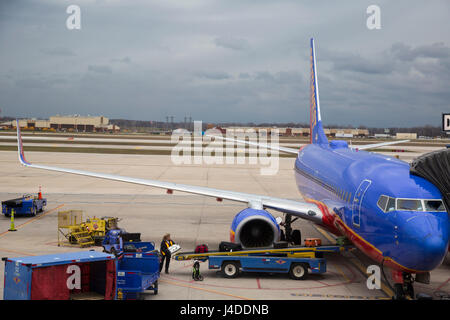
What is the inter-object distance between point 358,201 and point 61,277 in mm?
9238

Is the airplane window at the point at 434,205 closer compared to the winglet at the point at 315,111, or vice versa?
the airplane window at the point at 434,205

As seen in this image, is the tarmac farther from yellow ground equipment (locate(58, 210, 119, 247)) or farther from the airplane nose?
the airplane nose

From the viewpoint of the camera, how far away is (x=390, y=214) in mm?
13836

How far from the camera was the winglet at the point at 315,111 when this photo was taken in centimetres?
3137

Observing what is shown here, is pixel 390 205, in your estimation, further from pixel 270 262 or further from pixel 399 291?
pixel 270 262

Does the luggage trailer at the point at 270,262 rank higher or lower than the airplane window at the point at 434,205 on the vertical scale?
lower

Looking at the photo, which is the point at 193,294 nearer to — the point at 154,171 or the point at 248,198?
the point at 248,198

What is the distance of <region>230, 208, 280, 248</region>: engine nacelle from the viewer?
1977cm

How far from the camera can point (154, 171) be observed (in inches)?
2176

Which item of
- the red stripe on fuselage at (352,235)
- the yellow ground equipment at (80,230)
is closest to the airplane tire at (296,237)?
the red stripe on fuselage at (352,235)

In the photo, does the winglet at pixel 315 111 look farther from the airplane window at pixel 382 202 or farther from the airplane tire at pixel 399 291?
the airplane tire at pixel 399 291

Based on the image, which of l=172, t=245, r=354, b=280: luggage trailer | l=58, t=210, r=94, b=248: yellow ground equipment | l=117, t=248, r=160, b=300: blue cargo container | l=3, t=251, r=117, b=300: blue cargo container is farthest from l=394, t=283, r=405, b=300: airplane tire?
l=58, t=210, r=94, b=248: yellow ground equipment
